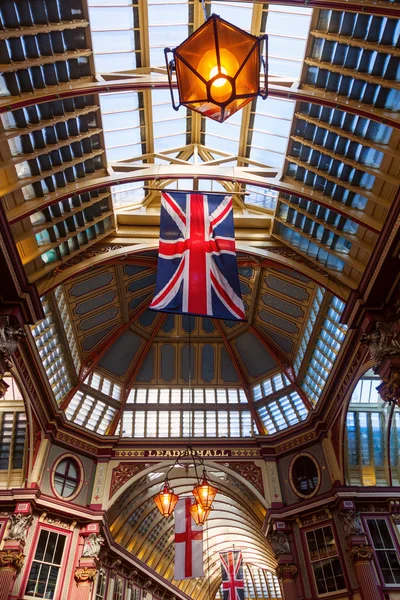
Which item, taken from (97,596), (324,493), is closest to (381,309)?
(324,493)

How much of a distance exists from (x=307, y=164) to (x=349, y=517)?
558 inches

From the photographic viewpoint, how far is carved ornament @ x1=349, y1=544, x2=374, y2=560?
57.2 ft

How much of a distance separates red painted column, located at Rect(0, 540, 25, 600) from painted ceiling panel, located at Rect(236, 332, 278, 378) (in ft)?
46.6

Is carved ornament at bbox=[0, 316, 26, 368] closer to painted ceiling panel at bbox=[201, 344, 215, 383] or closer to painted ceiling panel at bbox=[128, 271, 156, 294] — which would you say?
painted ceiling panel at bbox=[128, 271, 156, 294]

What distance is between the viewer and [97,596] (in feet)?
65.9

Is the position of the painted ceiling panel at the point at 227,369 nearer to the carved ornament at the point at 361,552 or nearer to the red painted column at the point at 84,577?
the carved ornament at the point at 361,552

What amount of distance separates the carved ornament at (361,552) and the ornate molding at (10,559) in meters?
12.8

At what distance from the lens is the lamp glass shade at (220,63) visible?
642cm

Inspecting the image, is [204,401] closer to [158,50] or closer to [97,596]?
[97,596]

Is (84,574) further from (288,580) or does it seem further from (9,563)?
(288,580)

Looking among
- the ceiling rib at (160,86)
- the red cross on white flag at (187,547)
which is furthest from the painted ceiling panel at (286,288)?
the red cross on white flag at (187,547)

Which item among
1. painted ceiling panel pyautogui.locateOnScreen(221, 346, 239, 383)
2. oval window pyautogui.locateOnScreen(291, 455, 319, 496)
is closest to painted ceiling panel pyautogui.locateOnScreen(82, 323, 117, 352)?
painted ceiling panel pyautogui.locateOnScreen(221, 346, 239, 383)

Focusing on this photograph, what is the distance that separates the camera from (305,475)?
21.2m

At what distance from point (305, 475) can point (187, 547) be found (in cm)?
640
